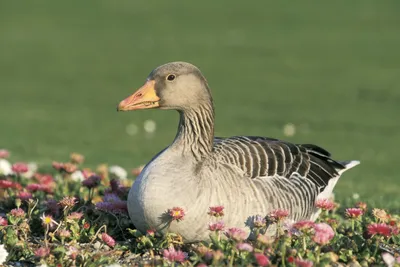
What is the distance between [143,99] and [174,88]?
304mm

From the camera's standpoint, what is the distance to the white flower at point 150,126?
16812 millimetres

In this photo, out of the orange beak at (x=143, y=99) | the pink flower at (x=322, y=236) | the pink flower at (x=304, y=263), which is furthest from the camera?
the orange beak at (x=143, y=99)

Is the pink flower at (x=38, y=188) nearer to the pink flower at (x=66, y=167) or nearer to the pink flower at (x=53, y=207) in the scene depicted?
the pink flower at (x=66, y=167)

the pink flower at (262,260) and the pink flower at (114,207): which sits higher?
the pink flower at (262,260)

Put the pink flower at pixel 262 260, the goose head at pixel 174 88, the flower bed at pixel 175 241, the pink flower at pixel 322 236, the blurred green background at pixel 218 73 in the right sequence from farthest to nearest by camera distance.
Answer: the blurred green background at pixel 218 73, the goose head at pixel 174 88, the flower bed at pixel 175 241, the pink flower at pixel 322 236, the pink flower at pixel 262 260

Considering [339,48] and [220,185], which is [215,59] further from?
[220,185]

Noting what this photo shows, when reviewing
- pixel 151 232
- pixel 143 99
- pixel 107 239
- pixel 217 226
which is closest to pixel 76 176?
pixel 143 99

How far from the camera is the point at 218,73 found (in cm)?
2459

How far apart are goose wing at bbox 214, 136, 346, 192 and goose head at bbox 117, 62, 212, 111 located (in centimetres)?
55

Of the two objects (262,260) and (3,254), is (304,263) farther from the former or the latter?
(3,254)

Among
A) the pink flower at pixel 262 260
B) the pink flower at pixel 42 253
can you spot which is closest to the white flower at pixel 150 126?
the pink flower at pixel 42 253

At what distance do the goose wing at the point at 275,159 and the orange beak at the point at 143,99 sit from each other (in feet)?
2.50

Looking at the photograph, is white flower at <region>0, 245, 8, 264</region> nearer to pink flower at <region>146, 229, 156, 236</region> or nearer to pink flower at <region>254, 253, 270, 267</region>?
pink flower at <region>146, 229, 156, 236</region>

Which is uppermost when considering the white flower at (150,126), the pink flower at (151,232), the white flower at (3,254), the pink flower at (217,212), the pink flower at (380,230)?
the pink flower at (217,212)
